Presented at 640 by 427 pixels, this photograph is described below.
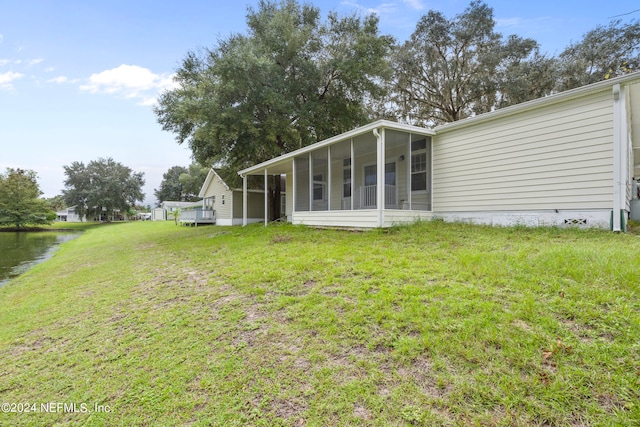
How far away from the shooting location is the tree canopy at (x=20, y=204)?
28797mm

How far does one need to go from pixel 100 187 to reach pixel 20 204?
30.2 ft

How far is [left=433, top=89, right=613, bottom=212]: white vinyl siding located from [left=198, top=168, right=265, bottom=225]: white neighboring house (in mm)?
12359

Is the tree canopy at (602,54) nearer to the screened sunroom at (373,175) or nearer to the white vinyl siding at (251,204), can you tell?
the screened sunroom at (373,175)

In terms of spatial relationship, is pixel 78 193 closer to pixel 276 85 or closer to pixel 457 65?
pixel 276 85

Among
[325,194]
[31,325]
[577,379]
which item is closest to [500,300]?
[577,379]

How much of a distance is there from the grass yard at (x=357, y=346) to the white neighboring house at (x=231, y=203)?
1368 cm

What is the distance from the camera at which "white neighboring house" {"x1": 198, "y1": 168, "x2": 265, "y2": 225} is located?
61.7ft

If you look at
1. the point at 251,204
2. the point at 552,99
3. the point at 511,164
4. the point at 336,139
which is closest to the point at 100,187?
the point at 251,204

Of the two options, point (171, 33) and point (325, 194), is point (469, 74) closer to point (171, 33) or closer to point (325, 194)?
point (325, 194)

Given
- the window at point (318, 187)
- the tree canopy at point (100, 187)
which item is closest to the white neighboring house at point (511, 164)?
the window at point (318, 187)

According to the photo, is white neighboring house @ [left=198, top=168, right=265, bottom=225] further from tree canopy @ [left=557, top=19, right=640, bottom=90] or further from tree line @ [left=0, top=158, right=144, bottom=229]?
tree line @ [left=0, top=158, right=144, bottom=229]

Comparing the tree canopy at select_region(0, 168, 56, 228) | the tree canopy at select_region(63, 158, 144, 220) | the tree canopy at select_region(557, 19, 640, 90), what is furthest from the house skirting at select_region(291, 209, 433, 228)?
the tree canopy at select_region(63, 158, 144, 220)

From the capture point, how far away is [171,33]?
12125 mm

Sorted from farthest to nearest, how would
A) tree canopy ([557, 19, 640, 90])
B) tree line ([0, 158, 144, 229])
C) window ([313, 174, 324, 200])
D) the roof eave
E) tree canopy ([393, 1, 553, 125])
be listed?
tree line ([0, 158, 144, 229]) < tree canopy ([393, 1, 553, 125]) < tree canopy ([557, 19, 640, 90]) < window ([313, 174, 324, 200]) < the roof eave
